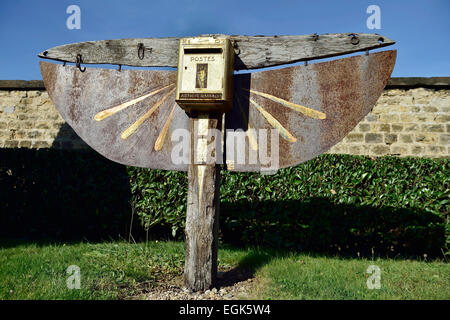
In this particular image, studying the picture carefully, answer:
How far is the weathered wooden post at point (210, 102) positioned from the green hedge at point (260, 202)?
1961 millimetres

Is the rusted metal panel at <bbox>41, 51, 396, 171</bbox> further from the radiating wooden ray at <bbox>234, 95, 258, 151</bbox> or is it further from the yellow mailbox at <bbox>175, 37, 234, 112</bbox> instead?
the yellow mailbox at <bbox>175, 37, 234, 112</bbox>

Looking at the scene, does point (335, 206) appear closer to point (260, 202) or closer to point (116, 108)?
point (260, 202)

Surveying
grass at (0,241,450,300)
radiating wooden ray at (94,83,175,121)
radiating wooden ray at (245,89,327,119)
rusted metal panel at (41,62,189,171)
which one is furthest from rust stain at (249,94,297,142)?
grass at (0,241,450,300)

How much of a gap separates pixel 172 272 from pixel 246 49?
2.31 meters

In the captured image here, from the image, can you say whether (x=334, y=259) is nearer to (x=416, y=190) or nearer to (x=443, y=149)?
(x=416, y=190)

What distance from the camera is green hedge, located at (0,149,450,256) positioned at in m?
4.50

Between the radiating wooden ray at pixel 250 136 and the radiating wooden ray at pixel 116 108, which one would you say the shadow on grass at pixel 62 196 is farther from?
the radiating wooden ray at pixel 250 136

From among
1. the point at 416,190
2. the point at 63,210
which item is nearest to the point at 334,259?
the point at 416,190

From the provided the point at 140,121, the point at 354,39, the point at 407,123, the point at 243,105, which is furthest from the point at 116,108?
the point at 407,123

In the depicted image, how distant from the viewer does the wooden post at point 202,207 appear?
8.85 feet

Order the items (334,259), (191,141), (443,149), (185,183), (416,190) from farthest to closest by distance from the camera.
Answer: (443,149)
(185,183)
(416,190)
(334,259)
(191,141)

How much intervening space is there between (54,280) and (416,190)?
4.55 metres

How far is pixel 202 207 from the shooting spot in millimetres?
2703

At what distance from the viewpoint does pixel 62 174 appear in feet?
16.4
